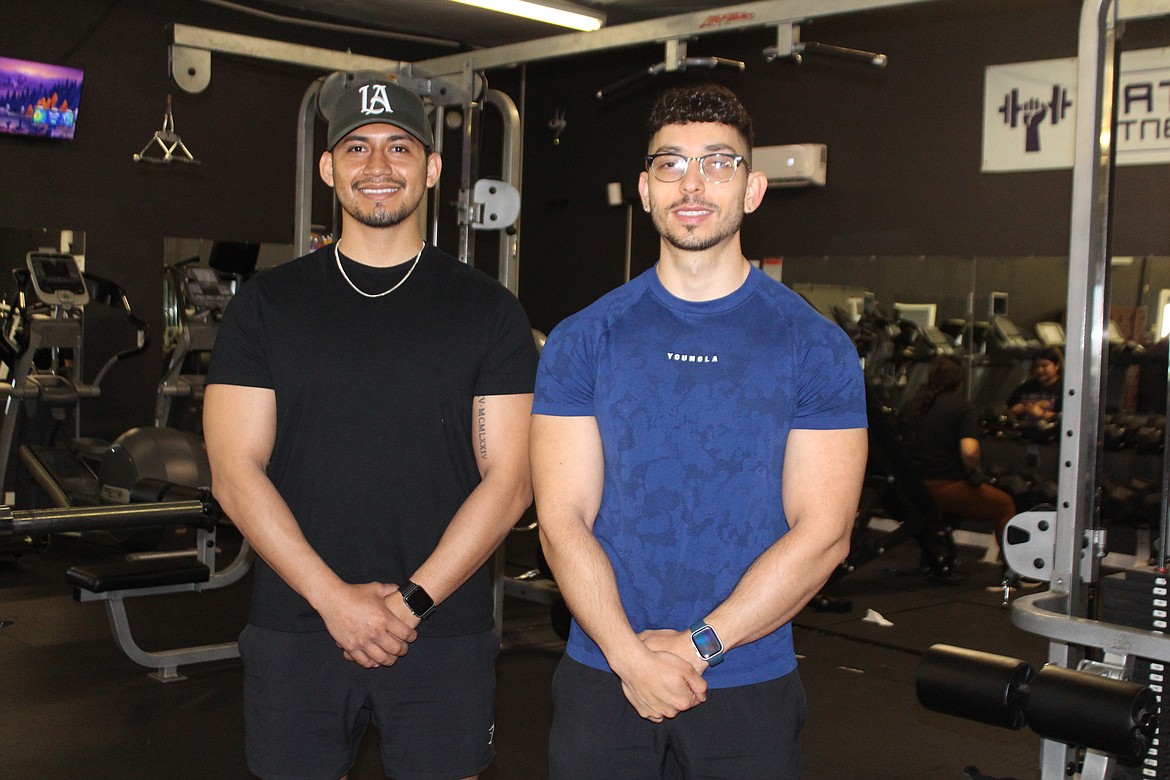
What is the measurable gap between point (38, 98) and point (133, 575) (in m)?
4.02

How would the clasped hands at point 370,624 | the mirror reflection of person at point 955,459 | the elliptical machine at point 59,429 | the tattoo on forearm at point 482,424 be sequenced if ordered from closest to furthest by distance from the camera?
the clasped hands at point 370,624, the tattoo on forearm at point 482,424, the elliptical machine at point 59,429, the mirror reflection of person at point 955,459

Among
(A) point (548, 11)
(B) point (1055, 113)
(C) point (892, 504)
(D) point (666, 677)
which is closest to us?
(D) point (666, 677)

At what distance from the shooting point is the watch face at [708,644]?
1.57m

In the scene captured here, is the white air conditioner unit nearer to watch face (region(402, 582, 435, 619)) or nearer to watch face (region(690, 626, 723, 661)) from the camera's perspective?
watch face (region(402, 582, 435, 619))

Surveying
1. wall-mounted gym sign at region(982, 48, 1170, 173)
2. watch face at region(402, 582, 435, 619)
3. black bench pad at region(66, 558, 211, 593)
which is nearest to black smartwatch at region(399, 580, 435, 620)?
watch face at region(402, 582, 435, 619)

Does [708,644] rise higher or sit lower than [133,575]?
higher

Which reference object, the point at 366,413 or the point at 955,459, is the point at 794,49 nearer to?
the point at 366,413

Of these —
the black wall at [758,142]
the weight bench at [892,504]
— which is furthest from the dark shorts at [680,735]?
the black wall at [758,142]

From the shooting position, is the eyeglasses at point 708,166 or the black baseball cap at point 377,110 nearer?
the eyeglasses at point 708,166

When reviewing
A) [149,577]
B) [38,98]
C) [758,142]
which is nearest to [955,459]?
[758,142]

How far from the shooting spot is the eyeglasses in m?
1.65

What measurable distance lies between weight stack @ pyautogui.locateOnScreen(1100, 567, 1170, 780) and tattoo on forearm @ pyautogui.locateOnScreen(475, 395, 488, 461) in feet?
4.97

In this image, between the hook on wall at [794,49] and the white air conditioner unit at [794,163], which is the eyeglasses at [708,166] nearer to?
the hook on wall at [794,49]

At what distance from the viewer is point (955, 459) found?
6.46 metres
